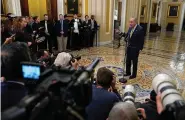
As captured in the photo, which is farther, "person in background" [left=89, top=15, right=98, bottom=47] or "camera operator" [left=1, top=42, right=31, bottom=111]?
"person in background" [left=89, top=15, right=98, bottom=47]

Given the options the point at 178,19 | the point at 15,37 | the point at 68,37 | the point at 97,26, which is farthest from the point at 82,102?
the point at 178,19

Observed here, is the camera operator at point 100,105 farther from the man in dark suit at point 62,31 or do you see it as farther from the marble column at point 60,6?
the marble column at point 60,6

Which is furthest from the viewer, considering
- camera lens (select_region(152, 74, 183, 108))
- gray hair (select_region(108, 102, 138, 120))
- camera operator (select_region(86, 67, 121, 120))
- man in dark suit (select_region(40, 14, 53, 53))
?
man in dark suit (select_region(40, 14, 53, 53))

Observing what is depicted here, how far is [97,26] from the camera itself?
895 cm

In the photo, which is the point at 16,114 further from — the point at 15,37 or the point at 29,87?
the point at 15,37

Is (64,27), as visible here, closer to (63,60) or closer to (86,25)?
(86,25)

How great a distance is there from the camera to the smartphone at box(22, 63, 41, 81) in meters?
1.17

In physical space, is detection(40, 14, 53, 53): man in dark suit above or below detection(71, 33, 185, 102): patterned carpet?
above

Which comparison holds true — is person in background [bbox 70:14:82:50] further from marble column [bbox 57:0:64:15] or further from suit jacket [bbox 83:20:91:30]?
marble column [bbox 57:0:64:15]

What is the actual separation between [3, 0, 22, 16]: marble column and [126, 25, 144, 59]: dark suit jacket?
164 inches

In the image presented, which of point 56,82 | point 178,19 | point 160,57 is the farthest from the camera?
point 178,19

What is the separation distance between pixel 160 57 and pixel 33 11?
5.17 meters

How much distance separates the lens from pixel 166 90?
3.67ft

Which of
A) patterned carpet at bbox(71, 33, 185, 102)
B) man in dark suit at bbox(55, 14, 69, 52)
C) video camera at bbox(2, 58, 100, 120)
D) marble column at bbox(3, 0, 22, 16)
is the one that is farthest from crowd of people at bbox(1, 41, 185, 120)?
man in dark suit at bbox(55, 14, 69, 52)
